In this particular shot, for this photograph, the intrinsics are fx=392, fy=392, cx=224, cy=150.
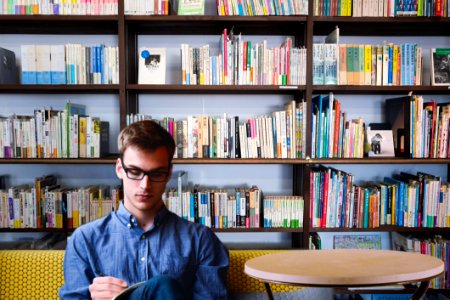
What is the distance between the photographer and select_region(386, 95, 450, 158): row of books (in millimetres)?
2314

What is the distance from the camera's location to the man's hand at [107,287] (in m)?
1.24

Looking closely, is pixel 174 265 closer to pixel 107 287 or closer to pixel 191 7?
pixel 107 287

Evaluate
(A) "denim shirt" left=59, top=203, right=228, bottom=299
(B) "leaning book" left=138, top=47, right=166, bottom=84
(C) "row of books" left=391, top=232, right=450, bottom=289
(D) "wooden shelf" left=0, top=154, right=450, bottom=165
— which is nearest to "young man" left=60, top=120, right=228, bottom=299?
(A) "denim shirt" left=59, top=203, right=228, bottom=299

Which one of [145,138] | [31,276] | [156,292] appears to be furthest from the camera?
[31,276]

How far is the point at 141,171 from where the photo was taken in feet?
4.39

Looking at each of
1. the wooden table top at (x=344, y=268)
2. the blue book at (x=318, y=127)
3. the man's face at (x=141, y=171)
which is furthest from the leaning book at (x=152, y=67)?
the wooden table top at (x=344, y=268)

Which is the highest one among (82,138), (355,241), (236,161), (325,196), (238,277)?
(82,138)

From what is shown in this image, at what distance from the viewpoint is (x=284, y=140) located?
7.61 ft

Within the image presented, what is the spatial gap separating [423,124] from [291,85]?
82cm

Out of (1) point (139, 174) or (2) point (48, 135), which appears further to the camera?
(2) point (48, 135)

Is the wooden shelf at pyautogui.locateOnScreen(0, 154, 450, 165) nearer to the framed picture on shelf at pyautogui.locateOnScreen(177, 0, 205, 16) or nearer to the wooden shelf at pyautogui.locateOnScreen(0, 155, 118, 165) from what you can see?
the wooden shelf at pyautogui.locateOnScreen(0, 155, 118, 165)

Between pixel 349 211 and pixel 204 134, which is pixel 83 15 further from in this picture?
pixel 349 211

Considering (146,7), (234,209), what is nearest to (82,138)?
(146,7)

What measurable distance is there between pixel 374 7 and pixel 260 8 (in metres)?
0.66
